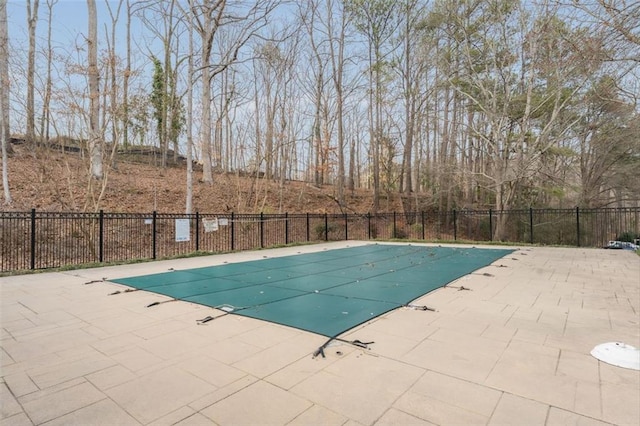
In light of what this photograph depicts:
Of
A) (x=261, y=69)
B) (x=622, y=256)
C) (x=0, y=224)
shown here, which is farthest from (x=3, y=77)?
(x=622, y=256)

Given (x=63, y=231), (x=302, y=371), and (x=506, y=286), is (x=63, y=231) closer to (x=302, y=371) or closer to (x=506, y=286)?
(x=302, y=371)

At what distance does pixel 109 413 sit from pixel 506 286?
A: 16.0ft

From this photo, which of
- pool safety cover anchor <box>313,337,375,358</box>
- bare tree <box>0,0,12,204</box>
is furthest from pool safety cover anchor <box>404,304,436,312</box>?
bare tree <box>0,0,12,204</box>

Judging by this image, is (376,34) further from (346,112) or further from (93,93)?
(93,93)

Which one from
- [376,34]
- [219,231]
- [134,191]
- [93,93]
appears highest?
[376,34]

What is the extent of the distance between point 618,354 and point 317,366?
212cm

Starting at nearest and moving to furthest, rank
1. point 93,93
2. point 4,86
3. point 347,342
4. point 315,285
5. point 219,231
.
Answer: point 347,342 → point 315,285 → point 93,93 → point 4,86 → point 219,231

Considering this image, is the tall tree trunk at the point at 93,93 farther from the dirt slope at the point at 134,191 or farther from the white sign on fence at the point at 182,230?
the white sign on fence at the point at 182,230

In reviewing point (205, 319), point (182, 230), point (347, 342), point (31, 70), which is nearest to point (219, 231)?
point (182, 230)

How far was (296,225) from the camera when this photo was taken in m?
13.9

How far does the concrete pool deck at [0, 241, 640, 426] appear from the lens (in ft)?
5.90

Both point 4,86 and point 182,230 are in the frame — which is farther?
point 4,86

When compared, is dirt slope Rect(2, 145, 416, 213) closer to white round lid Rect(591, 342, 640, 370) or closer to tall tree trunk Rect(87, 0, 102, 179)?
tall tree trunk Rect(87, 0, 102, 179)

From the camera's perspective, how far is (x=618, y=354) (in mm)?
2436
